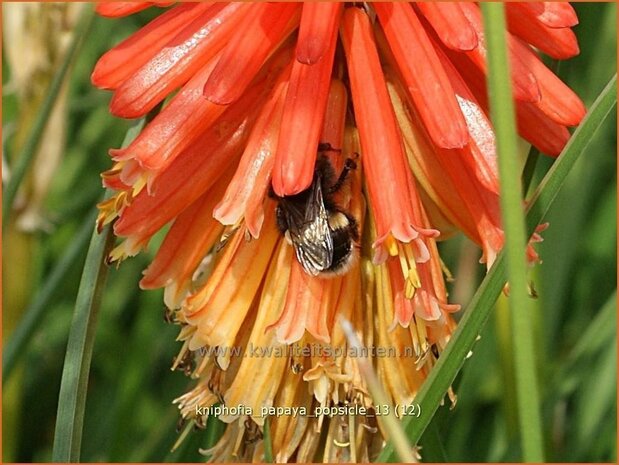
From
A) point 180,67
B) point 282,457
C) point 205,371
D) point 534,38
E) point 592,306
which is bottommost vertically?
point 592,306

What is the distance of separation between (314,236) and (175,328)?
1.79 metres

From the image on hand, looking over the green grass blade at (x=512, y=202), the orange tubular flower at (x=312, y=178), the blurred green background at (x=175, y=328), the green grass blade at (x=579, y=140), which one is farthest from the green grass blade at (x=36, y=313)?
the green grass blade at (x=512, y=202)

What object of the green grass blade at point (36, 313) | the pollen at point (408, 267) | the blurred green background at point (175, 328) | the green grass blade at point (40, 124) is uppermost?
the green grass blade at point (40, 124)

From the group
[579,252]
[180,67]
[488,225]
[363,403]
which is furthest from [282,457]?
[579,252]

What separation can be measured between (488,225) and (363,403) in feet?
1.57

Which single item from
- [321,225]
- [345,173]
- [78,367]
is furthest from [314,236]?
[78,367]

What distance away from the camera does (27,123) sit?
3.29 m

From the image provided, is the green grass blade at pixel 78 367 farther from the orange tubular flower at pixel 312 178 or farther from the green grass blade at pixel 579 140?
the green grass blade at pixel 579 140

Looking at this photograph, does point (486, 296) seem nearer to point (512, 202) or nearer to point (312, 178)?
point (512, 202)

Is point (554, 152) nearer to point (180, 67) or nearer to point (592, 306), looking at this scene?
point (180, 67)

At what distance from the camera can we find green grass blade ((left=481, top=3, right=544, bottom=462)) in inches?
48.9

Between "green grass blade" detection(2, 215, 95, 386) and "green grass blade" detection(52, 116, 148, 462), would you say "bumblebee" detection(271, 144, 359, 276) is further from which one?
"green grass blade" detection(2, 215, 95, 386)

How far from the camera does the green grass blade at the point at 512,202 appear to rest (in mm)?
1242

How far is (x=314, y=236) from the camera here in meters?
2.15
